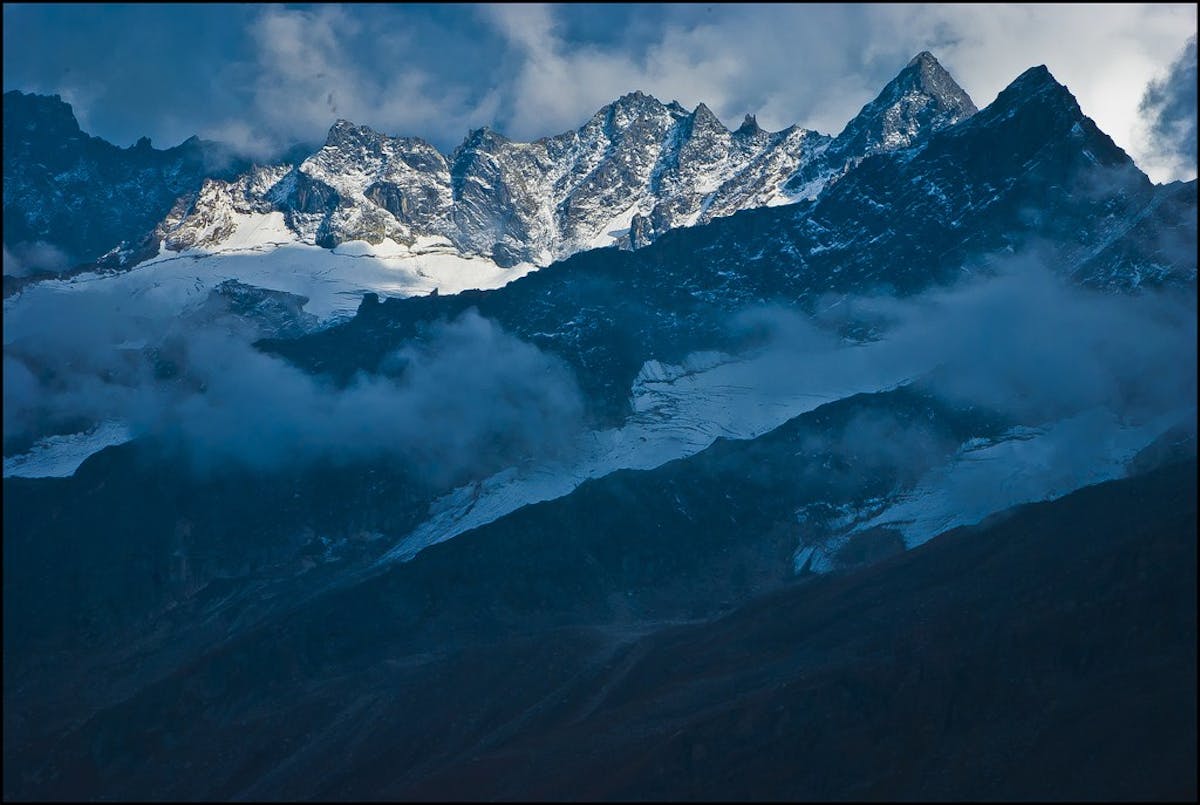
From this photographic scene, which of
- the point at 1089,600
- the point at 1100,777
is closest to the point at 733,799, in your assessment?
the point at 1100,777

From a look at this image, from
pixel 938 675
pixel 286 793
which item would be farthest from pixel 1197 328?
pixel 286 793

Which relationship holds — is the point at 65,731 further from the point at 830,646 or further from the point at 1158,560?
the point at 1158,560

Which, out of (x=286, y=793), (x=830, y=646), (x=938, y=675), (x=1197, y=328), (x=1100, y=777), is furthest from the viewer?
(x=830, y=646)

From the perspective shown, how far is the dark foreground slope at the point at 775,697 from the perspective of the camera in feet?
394

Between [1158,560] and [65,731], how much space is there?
103 metres

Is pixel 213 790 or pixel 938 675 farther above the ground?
pixel 213 790

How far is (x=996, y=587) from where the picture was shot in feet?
491

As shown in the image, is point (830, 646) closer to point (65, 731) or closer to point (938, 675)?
point (938, 675)

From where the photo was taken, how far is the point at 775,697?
135 m

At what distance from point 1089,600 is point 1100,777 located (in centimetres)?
2586

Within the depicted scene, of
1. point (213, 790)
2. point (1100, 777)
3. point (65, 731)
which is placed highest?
point (65, 731)

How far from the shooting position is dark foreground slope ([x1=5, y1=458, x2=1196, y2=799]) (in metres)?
120

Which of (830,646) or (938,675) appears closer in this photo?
(938,675)

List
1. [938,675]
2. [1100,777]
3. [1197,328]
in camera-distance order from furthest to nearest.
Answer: [938,675], [1197,328], [1100,777]
